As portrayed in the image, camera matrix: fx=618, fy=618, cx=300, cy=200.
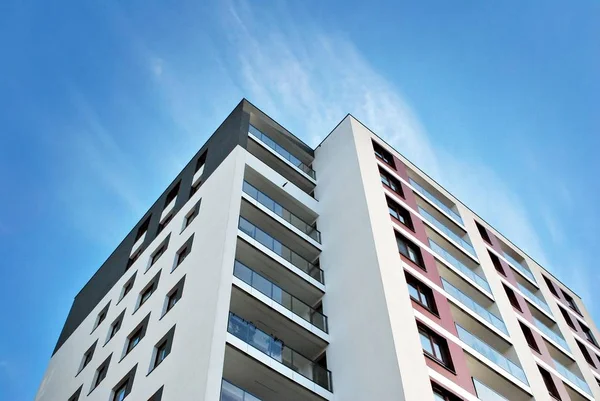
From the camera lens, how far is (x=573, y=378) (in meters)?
33.4

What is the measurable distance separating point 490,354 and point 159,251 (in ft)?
56.0

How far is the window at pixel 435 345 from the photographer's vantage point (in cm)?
2384

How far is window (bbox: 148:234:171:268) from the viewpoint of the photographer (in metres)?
31.7

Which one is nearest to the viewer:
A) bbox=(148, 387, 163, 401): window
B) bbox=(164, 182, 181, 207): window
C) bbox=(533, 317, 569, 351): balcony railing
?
bbox=(148, 387, 163, 401): window

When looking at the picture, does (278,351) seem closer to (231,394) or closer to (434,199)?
(231,394)

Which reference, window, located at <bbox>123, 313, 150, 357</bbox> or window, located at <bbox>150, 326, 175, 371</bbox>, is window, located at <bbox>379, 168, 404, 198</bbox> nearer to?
window, located at <bbox>123, 313, 150, 357</bbox>

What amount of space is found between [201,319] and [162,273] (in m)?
7.60

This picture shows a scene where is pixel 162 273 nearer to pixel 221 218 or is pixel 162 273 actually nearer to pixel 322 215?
pixel 221 218

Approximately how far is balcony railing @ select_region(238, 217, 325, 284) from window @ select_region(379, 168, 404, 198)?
814 cm

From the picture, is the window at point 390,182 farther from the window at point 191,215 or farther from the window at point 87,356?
the window at point 87,356

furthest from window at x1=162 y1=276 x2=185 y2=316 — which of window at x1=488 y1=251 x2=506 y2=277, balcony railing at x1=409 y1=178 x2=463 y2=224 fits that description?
window at x1=488 y1=251 x2=506 y2=277

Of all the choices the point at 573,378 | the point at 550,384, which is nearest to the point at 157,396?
the point at 550,384

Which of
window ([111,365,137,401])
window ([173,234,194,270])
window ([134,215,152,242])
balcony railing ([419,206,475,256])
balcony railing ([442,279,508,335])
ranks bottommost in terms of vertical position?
window ([111,365,137,401])

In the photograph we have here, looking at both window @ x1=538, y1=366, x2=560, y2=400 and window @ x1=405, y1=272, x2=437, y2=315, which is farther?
window @ x1=538, y1=366, x2=560, y2=400
